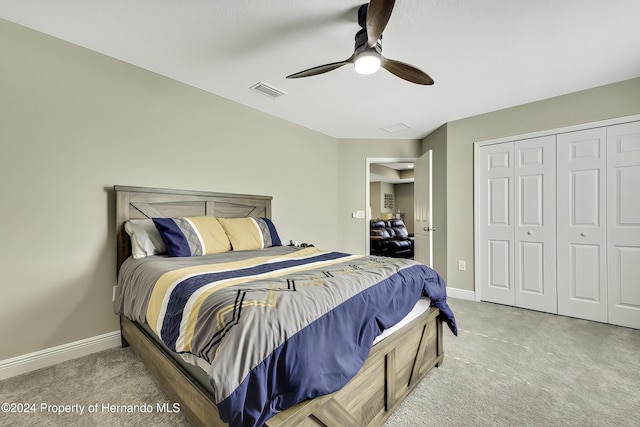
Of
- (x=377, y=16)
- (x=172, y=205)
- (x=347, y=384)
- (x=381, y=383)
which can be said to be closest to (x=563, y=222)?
(x=381, y=383)

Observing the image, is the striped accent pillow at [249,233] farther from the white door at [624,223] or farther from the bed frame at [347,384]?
the white door at [624,223]

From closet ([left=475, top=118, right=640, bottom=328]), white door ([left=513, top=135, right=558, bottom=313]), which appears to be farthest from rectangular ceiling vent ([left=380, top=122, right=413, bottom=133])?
white door ([left=513, top=135, right=558, bottom=313])

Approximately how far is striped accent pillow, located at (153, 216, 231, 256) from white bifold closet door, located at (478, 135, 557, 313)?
10.3 ft

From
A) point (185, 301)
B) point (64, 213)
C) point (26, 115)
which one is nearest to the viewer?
point (185, 301)

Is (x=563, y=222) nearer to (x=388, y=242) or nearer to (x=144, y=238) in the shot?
(x=388, y=242)

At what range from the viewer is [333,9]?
1.76 m

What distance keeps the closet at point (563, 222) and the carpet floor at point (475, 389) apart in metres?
0.61

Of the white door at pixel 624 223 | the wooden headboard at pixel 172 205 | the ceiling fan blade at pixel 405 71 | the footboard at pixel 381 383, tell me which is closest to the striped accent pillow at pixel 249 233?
the wooden headboard at pixel 172 205

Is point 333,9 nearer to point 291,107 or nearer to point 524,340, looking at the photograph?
point 291,107

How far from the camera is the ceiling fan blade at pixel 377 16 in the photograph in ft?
4.46

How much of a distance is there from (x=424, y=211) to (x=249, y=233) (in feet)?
8.59

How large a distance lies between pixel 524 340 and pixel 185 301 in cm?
274

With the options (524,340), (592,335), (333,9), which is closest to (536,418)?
(524,340)

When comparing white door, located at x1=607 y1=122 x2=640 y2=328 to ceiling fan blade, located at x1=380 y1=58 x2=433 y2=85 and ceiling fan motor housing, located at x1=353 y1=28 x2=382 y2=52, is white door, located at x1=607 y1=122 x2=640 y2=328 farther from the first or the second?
ceiling fan motor housing, located at x1=353 y1=28 x2=382 y2=52
